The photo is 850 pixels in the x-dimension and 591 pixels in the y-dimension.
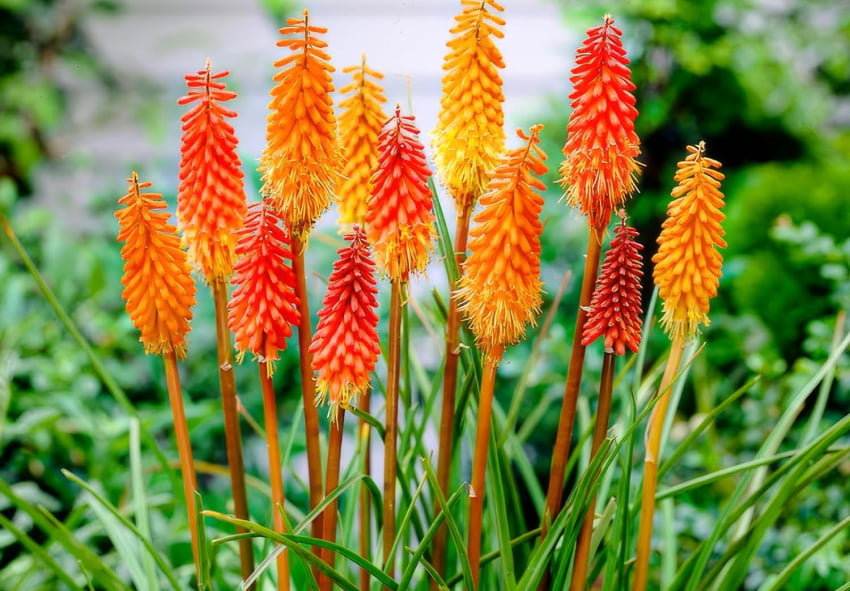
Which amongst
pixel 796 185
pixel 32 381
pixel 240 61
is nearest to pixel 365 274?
pixel 32 381

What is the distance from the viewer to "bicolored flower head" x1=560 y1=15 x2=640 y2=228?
0.60 meters

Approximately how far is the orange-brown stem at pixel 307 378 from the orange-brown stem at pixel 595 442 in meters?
0.23

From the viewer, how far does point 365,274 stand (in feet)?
1.98

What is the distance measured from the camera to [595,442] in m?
0.67

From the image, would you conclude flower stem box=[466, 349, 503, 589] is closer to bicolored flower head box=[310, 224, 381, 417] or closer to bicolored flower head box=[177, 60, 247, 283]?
bicolored flower head box=[310, 224, 381, 417]

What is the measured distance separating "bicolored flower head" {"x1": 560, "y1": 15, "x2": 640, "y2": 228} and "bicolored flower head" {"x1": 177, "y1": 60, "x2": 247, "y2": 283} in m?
0.27

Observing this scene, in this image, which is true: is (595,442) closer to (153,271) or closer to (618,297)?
(618,297)

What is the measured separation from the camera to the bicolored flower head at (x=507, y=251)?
23.7 inches

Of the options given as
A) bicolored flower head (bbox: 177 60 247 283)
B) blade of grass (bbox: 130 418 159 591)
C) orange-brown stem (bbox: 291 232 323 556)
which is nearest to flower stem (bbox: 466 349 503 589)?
orange-brown stem (bbox: 291 232 323 556)

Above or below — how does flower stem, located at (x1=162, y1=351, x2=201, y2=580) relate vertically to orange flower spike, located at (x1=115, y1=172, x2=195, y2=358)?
below

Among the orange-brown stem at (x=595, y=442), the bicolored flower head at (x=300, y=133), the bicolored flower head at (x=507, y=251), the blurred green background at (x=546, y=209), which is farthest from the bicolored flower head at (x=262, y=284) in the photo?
the blurred green background at (x=546, y=209)

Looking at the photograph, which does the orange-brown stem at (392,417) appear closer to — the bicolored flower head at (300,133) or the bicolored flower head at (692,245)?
the bicolored flower head at (300,133)

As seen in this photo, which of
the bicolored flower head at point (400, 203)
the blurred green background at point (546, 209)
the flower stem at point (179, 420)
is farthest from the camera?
the blurred green background at point (546, 209)

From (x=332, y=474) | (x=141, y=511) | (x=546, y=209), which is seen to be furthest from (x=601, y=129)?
(x=546, y=209)
